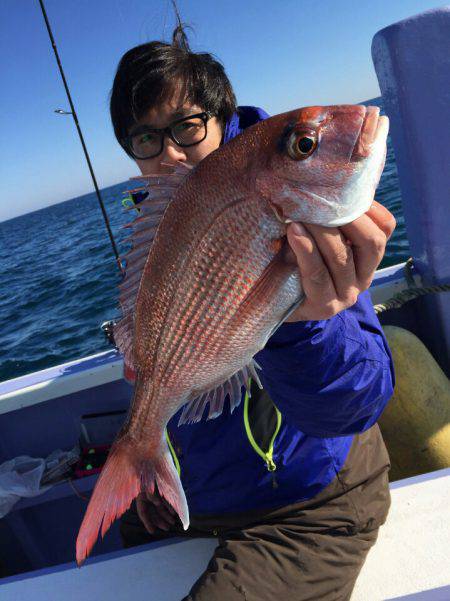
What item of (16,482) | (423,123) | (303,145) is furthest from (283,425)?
(16,482)

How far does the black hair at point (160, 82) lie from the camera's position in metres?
2.01

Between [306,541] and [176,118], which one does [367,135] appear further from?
[306,541]

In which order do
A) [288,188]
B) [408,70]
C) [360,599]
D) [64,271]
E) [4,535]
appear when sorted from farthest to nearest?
[64,271] < [4,535] < [408,70] < [360,599] < [288,188]

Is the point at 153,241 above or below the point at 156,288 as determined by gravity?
above

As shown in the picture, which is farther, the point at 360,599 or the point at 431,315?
the point at 431,315

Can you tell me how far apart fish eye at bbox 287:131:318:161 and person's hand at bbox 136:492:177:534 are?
5.36ft

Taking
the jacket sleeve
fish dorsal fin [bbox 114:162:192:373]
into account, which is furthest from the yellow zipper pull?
fish dorsal fin [bbox 114:162:192:373]

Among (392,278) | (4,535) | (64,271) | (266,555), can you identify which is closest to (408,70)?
(392,278)

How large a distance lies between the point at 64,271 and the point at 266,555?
16282mm

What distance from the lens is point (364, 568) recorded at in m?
1.81

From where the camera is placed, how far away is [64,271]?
16.7 meters

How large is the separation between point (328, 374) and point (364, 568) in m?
0.93

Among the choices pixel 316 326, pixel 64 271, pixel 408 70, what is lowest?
pixel 64 271

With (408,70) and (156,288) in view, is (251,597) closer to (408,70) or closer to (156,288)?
(156,288)
